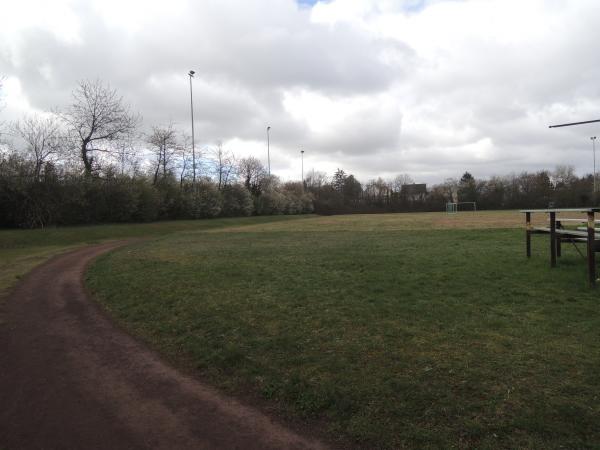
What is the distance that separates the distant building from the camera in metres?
109

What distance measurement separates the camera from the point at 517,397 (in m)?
3.31

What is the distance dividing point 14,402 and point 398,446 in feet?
11.8

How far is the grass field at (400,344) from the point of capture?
3088 mm

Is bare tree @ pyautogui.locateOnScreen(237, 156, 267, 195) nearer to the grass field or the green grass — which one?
the green grass

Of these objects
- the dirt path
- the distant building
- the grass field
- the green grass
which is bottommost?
the dirt path

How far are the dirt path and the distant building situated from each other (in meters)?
108

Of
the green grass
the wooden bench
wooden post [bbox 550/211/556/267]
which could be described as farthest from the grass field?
the green grass

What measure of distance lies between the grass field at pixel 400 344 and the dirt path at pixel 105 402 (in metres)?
0.31

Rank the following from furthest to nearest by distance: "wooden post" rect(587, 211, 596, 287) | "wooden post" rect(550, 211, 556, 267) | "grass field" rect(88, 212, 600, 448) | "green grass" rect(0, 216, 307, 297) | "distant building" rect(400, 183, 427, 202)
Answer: "distant building" rect(400, 183, 427, 202), "green grass" rect(0, 216, 307, 297), "wooden post" rect(550, 211, 556, 267), "wooden post" rect(587, 211, 596, 287), "grass field" rect(88, 212, 600, 448)

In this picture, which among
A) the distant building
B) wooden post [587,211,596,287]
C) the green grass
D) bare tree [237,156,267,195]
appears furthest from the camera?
the distant building

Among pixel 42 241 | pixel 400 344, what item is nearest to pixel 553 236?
pixel 400 344

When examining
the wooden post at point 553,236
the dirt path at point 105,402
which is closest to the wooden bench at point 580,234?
the wooden post at point 553,236

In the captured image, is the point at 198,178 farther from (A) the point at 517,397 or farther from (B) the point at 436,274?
(A) the point at 517,397

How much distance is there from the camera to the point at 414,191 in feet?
365
